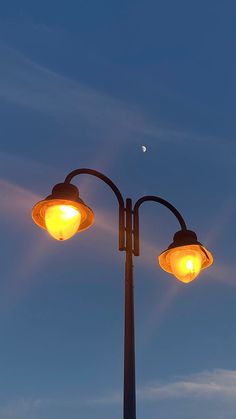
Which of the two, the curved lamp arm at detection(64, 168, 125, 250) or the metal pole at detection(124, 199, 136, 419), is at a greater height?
the curved lamp arm at detection(64, 168, 125, 250)

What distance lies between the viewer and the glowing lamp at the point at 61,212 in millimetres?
6795

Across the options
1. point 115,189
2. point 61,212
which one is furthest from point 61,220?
point 115,189

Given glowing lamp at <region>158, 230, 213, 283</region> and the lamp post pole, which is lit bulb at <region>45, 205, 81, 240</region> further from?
glowing lamp at <region>158, 230, 213, 283</region>

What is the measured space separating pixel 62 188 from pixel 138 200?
3.25 feet

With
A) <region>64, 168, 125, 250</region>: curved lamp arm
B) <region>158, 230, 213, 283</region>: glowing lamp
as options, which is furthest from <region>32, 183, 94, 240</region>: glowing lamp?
<region>158, 230, 213, 283</region>: glowing lamp

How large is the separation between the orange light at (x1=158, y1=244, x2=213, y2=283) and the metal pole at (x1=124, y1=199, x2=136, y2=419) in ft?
2.11

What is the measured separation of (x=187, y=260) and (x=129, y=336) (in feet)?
4.93

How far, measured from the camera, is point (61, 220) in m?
6.90

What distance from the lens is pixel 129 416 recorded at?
5.59 m

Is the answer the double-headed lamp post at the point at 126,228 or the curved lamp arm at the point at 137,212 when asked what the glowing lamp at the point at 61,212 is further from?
the curved lamp arm at the point at 137,212

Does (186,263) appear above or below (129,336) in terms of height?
above

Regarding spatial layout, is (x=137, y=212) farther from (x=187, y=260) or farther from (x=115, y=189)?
(x=187, y=260)

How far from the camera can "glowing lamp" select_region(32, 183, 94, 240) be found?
6795mm

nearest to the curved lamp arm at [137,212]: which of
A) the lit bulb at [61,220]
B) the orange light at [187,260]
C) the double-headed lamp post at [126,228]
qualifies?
the double-headed lamp post at [126,228]
